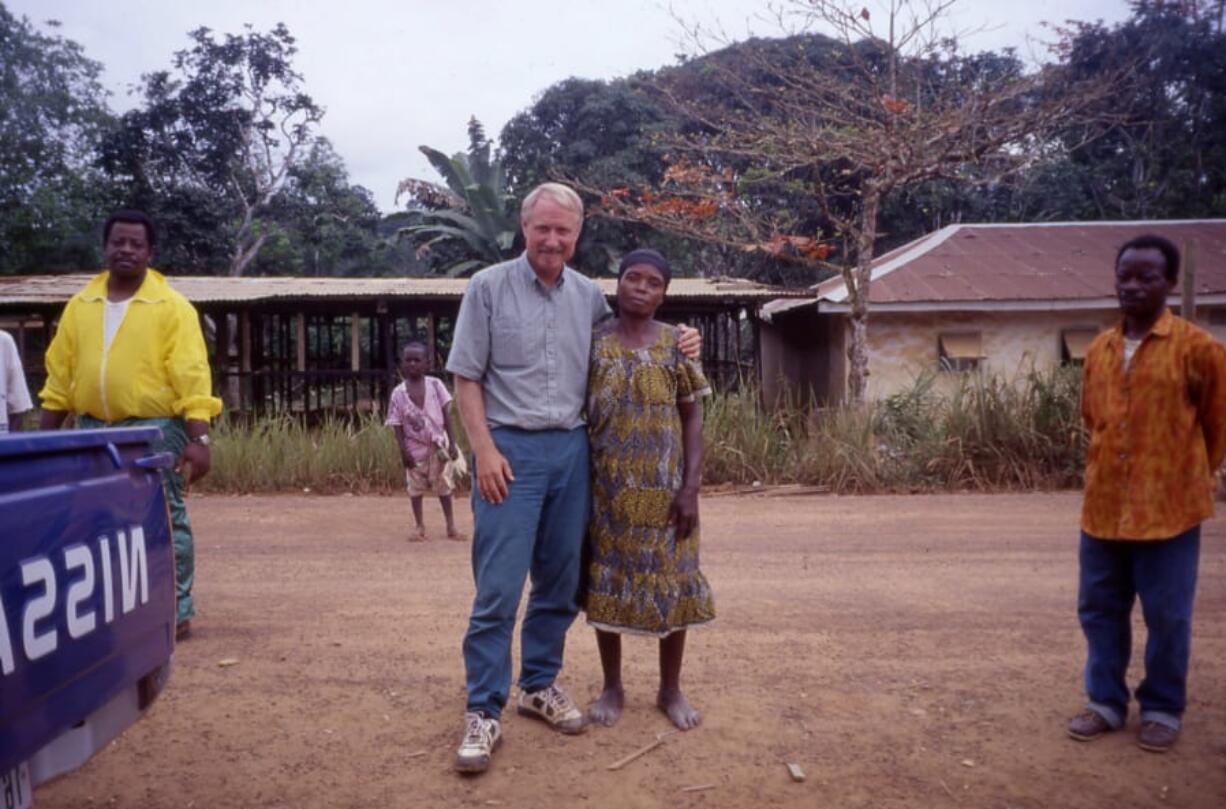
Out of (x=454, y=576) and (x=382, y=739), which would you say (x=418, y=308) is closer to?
(x=454, y=576)

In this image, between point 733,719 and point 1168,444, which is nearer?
point 1168,444

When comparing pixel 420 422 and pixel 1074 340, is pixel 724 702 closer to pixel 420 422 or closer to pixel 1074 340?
pixel 420 422

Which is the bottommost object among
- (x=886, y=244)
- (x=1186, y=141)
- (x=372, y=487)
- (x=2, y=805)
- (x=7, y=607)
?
(x=372, y=487)

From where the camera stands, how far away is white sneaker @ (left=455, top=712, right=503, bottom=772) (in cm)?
316

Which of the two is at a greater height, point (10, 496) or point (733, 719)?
point (10, 496)

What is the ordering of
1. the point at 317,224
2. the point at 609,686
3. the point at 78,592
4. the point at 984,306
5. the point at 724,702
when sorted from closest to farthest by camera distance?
the point at 78,592
the point at 609,686
the point at 724,702
the point at 984,306
the point at 317,224

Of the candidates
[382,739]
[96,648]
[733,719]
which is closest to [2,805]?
[96,648]

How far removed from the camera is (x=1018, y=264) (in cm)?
1658

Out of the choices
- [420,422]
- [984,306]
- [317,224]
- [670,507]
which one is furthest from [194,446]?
[317,224]

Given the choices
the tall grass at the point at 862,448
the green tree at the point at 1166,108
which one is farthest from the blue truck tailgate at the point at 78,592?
the green tree at the point at 1166,108

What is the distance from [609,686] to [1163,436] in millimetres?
2036

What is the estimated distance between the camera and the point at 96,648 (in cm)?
219

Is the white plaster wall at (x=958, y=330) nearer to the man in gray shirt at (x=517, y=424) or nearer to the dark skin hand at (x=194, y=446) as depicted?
the dark skin hand at (x=194, y=446)

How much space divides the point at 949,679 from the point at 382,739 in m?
2.18
